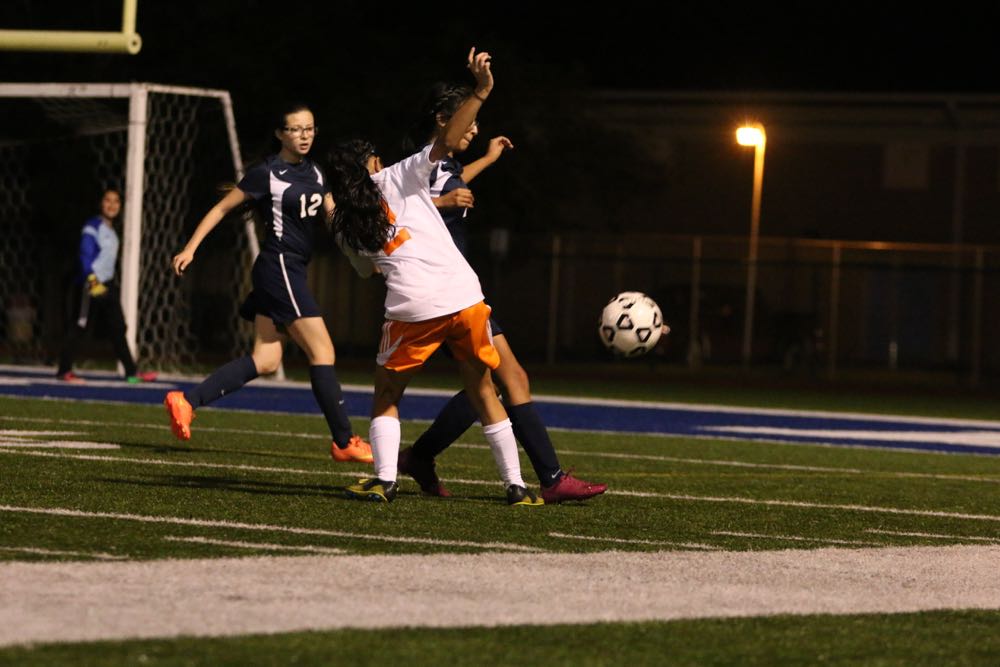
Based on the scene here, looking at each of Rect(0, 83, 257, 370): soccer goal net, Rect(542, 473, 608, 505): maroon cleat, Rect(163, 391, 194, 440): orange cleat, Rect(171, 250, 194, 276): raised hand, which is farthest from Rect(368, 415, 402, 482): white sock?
Rect(0, 83, 257, 370): soccer goal net

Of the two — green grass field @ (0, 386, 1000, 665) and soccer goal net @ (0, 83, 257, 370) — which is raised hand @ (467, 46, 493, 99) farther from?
soccer goal net @ (0, 83, 257, 370)

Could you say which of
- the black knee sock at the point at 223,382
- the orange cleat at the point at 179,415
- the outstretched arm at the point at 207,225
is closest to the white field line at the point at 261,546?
the outstretched arm at the point at 207,225

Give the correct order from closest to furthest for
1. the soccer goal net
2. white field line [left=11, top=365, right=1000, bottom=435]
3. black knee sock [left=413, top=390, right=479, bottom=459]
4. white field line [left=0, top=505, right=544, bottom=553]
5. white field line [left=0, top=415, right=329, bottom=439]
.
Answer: white field line [left=0, top=505, right=544, bottom=553] → black knee sock [left=413, top=390, right=479, bottom=459] → white field line [left=0, top=415, right=329, bottom=439] → white field line [left=11, top=365, right=1000, bottom=435] → the soccer goal net

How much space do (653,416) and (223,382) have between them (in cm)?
779

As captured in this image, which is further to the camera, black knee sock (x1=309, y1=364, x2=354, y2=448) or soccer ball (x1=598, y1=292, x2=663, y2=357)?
black knee sock (x1=309, y1=364, x2=354, y2=448)

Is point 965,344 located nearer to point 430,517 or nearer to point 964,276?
point 964,276

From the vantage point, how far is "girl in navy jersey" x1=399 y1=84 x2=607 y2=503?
29.3 ft

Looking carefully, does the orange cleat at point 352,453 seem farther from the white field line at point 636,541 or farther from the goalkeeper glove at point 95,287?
the goalkeeper glove at point 95,287

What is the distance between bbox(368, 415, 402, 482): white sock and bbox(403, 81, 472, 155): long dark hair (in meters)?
1.26

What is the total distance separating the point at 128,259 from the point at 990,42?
3309cm

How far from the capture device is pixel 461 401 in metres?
9.49

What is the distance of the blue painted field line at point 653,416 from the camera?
53.5ft

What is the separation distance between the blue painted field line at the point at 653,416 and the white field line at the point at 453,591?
28.5ft

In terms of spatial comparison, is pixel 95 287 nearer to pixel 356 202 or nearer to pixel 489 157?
pixel 489 157
